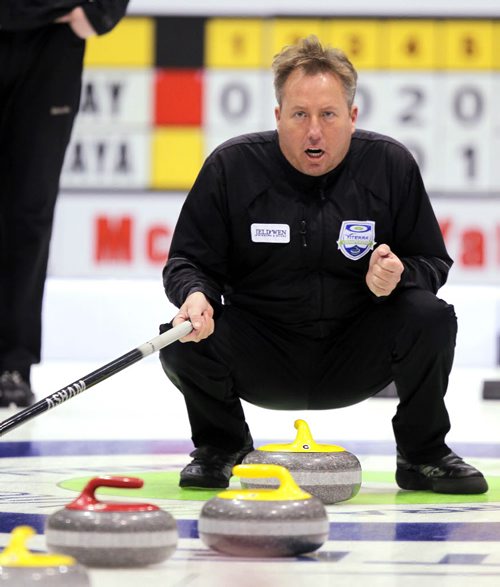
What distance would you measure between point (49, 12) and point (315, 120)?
174 cm

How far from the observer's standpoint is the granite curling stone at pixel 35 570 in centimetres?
168

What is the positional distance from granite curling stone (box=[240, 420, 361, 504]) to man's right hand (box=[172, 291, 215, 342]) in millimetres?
302

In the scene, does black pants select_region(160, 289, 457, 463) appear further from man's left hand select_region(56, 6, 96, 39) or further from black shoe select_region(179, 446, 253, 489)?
man's left hand select_region(56, 6, 96, 39)

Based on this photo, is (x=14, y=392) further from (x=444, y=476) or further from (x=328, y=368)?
(x=444, y=476)

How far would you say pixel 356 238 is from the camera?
3.21 meters

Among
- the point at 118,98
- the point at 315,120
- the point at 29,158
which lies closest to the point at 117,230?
the point at 118,98

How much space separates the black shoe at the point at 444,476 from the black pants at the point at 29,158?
2129 mm

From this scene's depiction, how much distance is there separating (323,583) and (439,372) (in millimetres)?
1131

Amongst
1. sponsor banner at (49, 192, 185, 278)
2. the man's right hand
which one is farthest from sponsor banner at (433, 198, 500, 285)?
the man's right hand

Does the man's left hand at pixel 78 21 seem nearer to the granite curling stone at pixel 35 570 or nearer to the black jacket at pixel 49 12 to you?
the black jacket at pixel 49 12

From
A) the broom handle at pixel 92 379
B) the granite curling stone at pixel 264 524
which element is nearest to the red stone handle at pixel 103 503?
the granite curling stone at pixel 264 524

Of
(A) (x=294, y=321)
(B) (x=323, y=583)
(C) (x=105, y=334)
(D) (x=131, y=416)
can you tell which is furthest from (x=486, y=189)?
(B) (x=323, y=583)

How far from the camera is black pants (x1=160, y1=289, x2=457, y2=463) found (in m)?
3.05

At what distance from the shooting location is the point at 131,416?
4961mm
